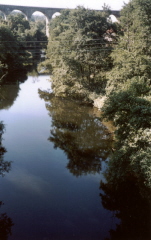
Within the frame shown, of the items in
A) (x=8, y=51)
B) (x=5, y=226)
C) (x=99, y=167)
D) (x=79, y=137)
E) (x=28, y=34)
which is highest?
(x=28, y=34)

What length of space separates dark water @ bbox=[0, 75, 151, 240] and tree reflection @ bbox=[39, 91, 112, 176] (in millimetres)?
72

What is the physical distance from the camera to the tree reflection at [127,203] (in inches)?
401

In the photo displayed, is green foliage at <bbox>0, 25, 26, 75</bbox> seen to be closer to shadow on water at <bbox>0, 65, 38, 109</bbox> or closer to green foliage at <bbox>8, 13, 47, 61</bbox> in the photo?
shadow on water at <bbox>0, 65, 38, 109</bbox>

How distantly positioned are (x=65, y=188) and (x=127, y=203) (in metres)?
3.88

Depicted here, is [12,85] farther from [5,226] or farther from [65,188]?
[5,226]

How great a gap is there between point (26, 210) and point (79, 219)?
301 centimetres

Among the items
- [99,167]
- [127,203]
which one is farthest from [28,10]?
[127,203]

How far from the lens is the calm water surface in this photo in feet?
34.4

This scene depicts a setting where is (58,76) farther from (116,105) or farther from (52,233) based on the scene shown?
(52,233)

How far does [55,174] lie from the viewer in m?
14.3

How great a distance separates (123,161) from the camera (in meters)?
12.1

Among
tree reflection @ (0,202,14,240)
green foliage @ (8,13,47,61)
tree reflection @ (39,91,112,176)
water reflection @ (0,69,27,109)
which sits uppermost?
green foliage @ (8,13,47,61)

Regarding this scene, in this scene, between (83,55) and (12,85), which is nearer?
(83,55)

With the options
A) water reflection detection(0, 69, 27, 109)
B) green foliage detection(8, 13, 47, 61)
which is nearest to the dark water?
water reflection detection(0, 69, 27, 109)
